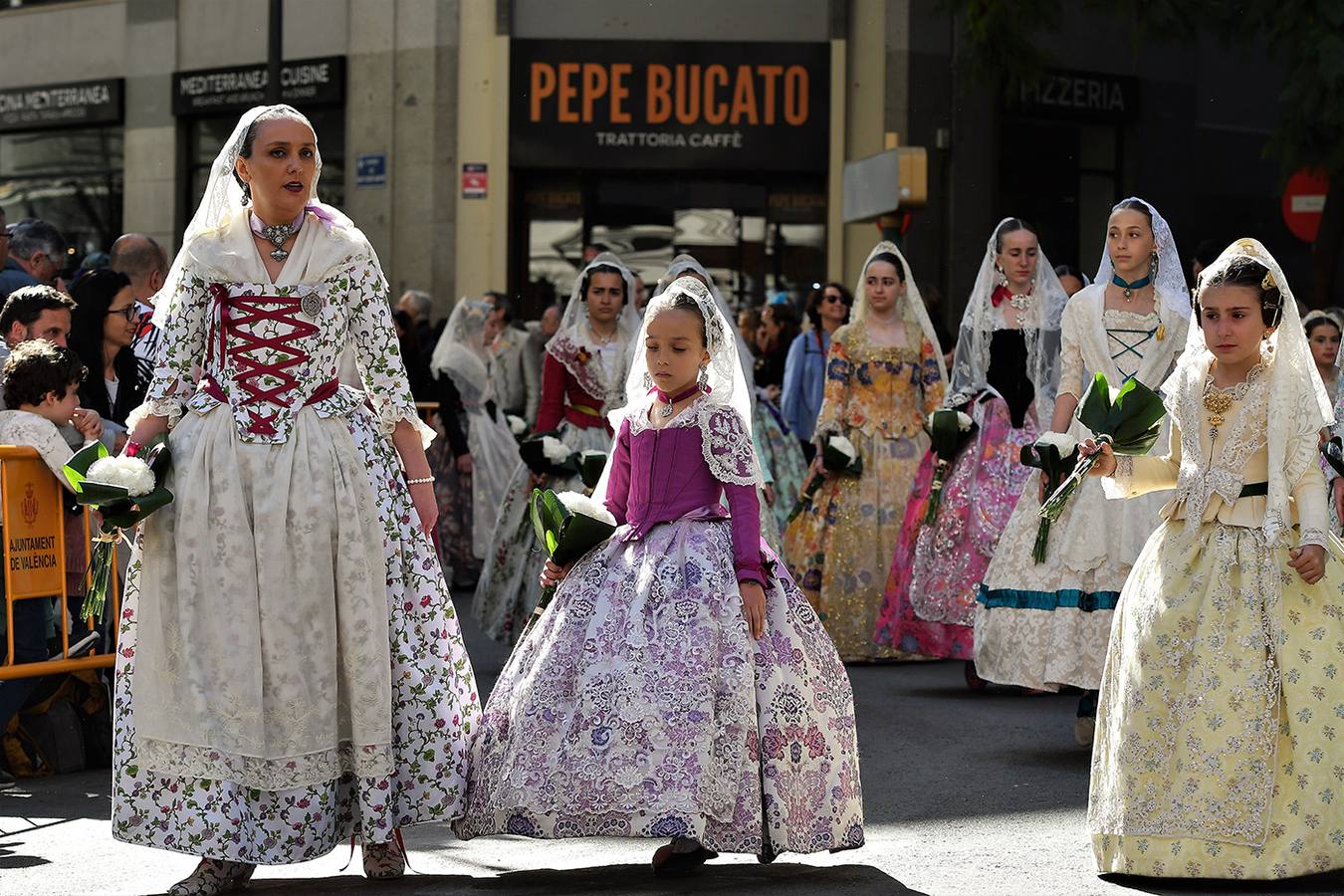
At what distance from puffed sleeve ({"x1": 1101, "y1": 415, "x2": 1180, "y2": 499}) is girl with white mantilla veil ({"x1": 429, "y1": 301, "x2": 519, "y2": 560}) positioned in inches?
360

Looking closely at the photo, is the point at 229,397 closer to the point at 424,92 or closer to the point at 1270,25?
the point at 1270,25

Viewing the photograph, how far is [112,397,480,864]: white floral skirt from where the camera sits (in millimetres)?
6219

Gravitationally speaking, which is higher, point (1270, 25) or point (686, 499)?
point (1270, 25)

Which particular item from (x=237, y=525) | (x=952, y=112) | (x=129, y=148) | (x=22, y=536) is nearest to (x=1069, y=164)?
(x=952, y=112)

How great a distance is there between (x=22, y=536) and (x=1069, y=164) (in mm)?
16657

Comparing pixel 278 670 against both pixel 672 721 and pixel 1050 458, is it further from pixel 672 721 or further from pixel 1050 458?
pixel 1050 458

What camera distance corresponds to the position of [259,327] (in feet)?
21.1

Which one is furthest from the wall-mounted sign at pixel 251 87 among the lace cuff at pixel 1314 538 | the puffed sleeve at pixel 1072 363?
Result: the lace cuff at pixel 1314 538

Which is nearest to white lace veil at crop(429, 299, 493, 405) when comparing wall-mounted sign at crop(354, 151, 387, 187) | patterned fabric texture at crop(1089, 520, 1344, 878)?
wall-mounted sign at crop(354, 151, 387, 187)

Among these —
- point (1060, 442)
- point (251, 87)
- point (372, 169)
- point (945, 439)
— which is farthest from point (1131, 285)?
point (251, 87)

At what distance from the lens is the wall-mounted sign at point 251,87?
76.7 feet

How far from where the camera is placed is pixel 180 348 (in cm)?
646

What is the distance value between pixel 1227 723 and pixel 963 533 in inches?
203

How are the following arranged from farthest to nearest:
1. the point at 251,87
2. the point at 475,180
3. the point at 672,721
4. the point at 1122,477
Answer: the point at 251,87
the point at 475,180
the point at 1122,477
the point at 672,721
